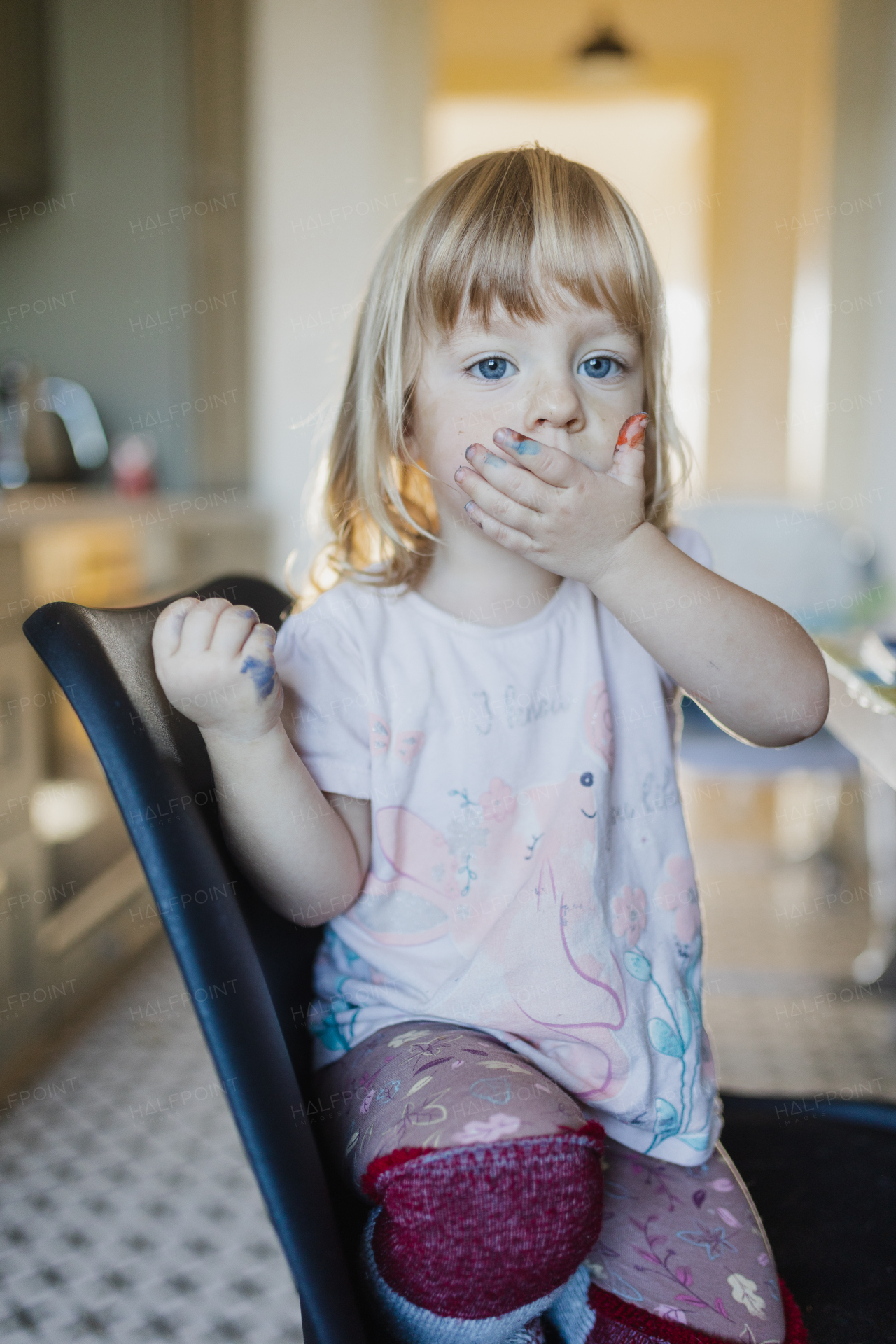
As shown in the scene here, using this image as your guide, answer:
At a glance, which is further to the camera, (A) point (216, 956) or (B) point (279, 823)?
(B) point (279, 823)

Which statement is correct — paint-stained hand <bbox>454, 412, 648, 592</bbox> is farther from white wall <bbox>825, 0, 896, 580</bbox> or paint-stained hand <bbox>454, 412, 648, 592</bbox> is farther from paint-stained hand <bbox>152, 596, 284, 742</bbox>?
white wall <bbox>825, 0, 896, 580</bbox>

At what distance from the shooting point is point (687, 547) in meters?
0.82

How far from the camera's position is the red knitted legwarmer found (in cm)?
59

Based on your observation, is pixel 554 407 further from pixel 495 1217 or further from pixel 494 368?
pixel 495 1217

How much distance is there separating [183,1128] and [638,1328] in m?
1.19

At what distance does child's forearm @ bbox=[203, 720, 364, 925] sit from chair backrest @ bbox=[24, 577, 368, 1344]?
75 mm

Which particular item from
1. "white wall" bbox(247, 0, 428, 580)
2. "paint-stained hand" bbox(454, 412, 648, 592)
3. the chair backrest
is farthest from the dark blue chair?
"white wall" bbox(247, 0, 428, 580)

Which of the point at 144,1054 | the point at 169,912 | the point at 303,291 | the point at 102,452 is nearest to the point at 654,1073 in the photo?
the point at 169,912

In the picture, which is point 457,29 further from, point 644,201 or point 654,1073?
point 654,1073

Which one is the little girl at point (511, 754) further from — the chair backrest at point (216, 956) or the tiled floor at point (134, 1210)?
the tiled floor at point (134, 1210)

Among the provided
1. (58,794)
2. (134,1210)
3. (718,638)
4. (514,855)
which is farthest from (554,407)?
(58,794)

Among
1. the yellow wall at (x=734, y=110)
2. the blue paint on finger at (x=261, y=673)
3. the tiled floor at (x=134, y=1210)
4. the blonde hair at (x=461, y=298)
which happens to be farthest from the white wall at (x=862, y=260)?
the blue paint on finger at (x=261, y=673)

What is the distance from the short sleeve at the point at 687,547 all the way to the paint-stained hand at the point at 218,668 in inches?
13.8

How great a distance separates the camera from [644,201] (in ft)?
17.7
